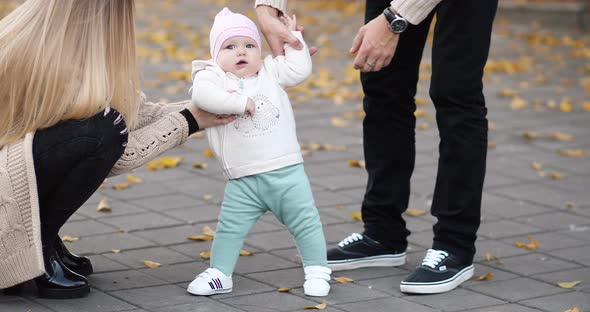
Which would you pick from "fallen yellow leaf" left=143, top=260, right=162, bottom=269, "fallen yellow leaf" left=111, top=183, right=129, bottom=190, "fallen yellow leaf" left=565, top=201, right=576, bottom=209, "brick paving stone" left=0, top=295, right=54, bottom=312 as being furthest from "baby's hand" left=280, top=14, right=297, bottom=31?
"fallen yellow leaf" left=565, top=201, right=576, bottom=209

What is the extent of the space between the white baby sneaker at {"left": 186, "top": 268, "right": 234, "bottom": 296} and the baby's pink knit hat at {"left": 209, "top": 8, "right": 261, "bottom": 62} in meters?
0.77

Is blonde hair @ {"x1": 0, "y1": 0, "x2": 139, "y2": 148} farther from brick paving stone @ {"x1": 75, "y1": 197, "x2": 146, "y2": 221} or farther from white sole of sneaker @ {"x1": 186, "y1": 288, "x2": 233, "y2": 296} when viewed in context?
brick paving stone @ {"x1": 75, "y1": 197, "x2": 146, "y2": 221}

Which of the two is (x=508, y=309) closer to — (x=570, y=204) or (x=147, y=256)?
(x=147, y=256)

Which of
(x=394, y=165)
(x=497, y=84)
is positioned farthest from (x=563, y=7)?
(x=394, y=165)

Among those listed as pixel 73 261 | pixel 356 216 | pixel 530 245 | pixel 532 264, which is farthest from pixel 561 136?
pixel 73 261

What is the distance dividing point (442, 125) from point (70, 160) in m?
1.37

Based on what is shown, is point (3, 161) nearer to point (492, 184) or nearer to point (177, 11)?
point (492, 184)

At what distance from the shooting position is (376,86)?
4262 mm

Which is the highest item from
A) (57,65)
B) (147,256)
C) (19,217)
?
(57,65)

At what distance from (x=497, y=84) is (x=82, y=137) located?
6.32 metres

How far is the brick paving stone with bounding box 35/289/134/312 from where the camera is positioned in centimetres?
367

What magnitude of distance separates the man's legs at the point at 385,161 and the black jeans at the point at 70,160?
1.04m

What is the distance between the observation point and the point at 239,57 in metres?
3.81

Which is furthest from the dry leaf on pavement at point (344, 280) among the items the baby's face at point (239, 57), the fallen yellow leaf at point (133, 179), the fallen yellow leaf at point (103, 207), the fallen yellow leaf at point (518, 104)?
the fallen yellow leaf at point (518, 104)
